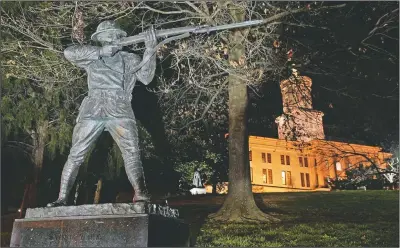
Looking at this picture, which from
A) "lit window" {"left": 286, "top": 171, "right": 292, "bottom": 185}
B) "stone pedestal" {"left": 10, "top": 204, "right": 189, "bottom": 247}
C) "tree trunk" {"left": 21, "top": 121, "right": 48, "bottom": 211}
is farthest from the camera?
"lit window" {"left": 286, "top": 171, "right": 292, "bottom": 185}

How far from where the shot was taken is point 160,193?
32438mm

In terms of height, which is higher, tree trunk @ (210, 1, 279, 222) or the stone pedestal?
tree trunk @ (210, 1, 279, 222)

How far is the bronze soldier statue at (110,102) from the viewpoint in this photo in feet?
19.8

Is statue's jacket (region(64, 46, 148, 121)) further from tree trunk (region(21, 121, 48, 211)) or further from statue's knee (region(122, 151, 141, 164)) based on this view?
tree trunk (region(21, 121, 48, 211))

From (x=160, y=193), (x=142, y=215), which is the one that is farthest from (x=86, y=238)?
(x=160, y=193)

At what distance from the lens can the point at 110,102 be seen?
6.10m

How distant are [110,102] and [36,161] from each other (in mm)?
11388

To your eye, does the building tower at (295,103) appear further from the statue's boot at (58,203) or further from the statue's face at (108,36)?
the statue's boot at (58,203)

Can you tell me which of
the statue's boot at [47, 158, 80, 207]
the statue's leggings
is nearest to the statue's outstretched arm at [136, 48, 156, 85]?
→ the statue's leggings

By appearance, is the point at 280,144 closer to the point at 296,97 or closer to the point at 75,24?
the point at 296,97

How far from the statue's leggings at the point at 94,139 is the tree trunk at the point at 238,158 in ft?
23.1

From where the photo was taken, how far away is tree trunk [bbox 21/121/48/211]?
52.0 ft

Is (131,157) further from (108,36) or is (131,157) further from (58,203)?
(108,36)

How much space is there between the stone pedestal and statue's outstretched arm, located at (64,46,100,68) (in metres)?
2.16
